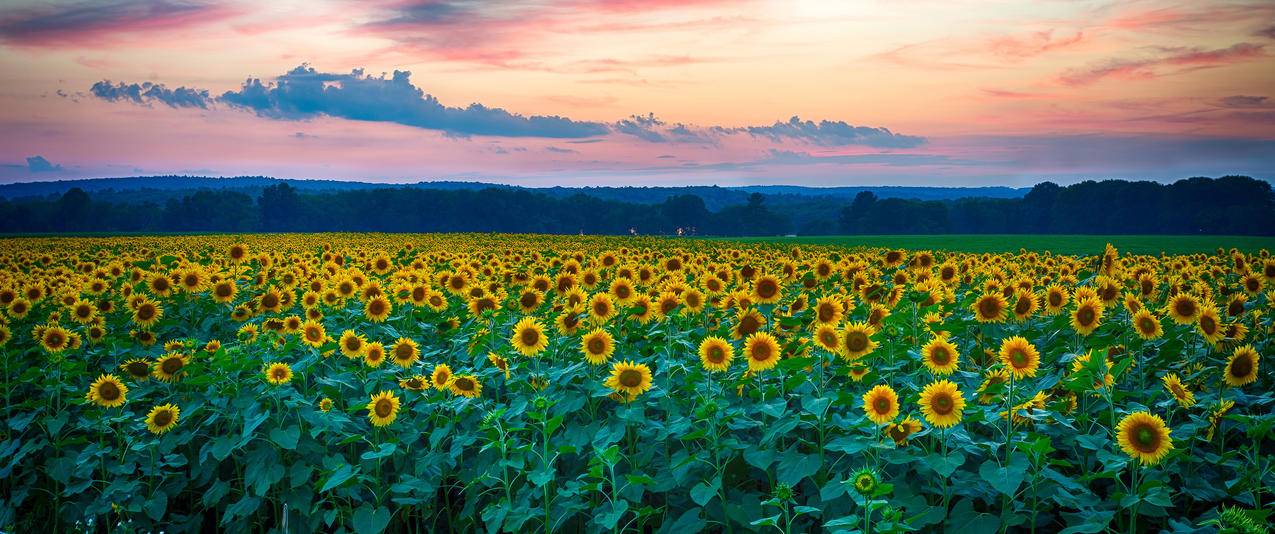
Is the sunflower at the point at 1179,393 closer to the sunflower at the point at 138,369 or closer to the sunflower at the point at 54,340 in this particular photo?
the sunflower at the point at 138,369

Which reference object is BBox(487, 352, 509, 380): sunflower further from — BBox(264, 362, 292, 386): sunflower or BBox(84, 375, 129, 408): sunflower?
BBox(84, 375, 129, 408): sunflower

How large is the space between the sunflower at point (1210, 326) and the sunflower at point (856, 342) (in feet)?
9.63

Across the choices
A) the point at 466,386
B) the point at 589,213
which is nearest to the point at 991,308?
the point at 466,386

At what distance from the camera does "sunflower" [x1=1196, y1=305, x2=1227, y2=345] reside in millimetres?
6359

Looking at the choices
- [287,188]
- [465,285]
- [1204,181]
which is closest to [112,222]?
[287,188]

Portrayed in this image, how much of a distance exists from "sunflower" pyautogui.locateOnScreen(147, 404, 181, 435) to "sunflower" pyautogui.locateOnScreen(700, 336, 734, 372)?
14.1 ft

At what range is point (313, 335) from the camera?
7438 millimetres

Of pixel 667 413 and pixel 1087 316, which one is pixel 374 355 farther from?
pixel 1087 316

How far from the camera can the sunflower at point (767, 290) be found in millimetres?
7578

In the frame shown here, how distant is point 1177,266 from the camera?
12984mm

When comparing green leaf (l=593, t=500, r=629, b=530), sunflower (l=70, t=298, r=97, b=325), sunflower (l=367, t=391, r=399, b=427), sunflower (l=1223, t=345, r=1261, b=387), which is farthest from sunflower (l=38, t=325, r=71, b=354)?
sunflower (l=1223, t=345, r=1261, b=387)

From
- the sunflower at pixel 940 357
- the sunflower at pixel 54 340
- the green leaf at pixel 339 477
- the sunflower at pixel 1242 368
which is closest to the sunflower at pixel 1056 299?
the sunflower at pixel 1242 368

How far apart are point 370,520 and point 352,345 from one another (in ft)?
6.07

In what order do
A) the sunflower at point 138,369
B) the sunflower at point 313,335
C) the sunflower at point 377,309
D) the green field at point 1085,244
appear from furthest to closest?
the green field at point 1085,244, the sunflower at point 377,309, the sunflower at point 313,335, the sunflower at point 138,369
